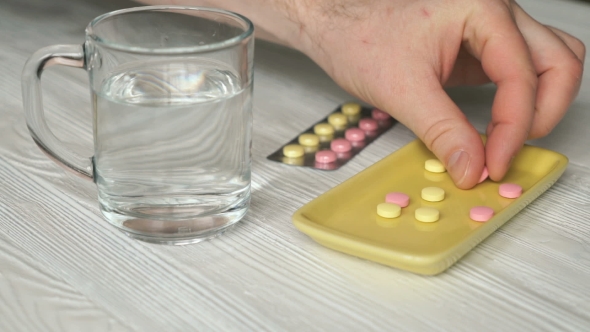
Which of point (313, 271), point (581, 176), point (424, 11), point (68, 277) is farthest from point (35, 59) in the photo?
point (581, 176)

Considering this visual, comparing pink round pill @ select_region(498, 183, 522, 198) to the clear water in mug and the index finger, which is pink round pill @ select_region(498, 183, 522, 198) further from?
the clear water in mug

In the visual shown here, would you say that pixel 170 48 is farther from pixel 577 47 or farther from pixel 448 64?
pixel 577 47

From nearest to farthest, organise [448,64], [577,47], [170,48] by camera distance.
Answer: [170,48], [448,64], [577,47]

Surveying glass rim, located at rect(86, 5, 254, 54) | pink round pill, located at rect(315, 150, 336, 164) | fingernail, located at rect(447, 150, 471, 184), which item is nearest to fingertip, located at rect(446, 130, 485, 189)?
fingernail, located at rect(447, 150, 471, 184)

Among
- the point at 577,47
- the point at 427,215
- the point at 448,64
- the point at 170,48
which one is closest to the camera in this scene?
the point at 170,48

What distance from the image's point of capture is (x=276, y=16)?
0.89 meters

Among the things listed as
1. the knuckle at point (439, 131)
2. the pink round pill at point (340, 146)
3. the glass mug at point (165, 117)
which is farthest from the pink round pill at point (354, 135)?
the glass mug at point (165, 117)

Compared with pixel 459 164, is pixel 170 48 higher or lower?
higher

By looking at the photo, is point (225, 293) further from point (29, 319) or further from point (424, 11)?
→ point (424, 11)

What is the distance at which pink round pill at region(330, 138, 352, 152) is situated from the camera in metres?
0.81

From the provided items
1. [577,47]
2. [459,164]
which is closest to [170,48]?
[459,164]

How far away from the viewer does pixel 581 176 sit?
0.76 metres

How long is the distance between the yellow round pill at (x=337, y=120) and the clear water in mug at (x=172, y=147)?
0.26 metres

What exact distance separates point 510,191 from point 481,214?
0.20 ft
